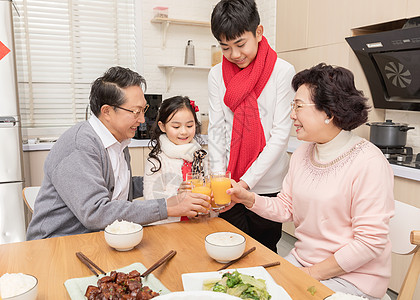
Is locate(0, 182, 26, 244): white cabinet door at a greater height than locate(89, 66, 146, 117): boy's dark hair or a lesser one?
lesser

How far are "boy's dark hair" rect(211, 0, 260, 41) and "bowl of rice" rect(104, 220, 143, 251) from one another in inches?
41.2

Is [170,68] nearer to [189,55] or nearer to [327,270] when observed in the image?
[189,55]

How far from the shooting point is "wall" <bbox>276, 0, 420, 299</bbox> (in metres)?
2.46

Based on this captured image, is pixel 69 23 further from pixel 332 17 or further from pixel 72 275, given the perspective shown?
pixel 72 275

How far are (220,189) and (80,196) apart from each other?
551 mm

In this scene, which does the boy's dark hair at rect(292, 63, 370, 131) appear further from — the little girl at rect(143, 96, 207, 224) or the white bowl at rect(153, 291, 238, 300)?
the white bowl at rect(153, 291, 238, 300)

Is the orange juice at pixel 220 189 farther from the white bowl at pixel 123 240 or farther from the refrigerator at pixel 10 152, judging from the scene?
the refrigerator at pixel 10 152

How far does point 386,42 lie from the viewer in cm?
259

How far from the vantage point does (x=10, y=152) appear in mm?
2977

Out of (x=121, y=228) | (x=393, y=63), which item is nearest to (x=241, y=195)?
(x=121, y=228)

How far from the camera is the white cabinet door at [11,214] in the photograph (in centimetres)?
297

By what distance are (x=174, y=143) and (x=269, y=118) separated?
0.56 meters

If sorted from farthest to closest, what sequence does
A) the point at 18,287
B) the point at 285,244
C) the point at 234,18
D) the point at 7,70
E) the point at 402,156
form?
the point at 285,244, the point at 7,70, the point at 402,156, the point at 234,18, the point at 18,287

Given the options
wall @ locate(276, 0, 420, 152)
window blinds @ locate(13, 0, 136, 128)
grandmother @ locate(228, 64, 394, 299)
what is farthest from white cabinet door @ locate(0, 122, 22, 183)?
wall @ locate(276, 0, 420, 152)
